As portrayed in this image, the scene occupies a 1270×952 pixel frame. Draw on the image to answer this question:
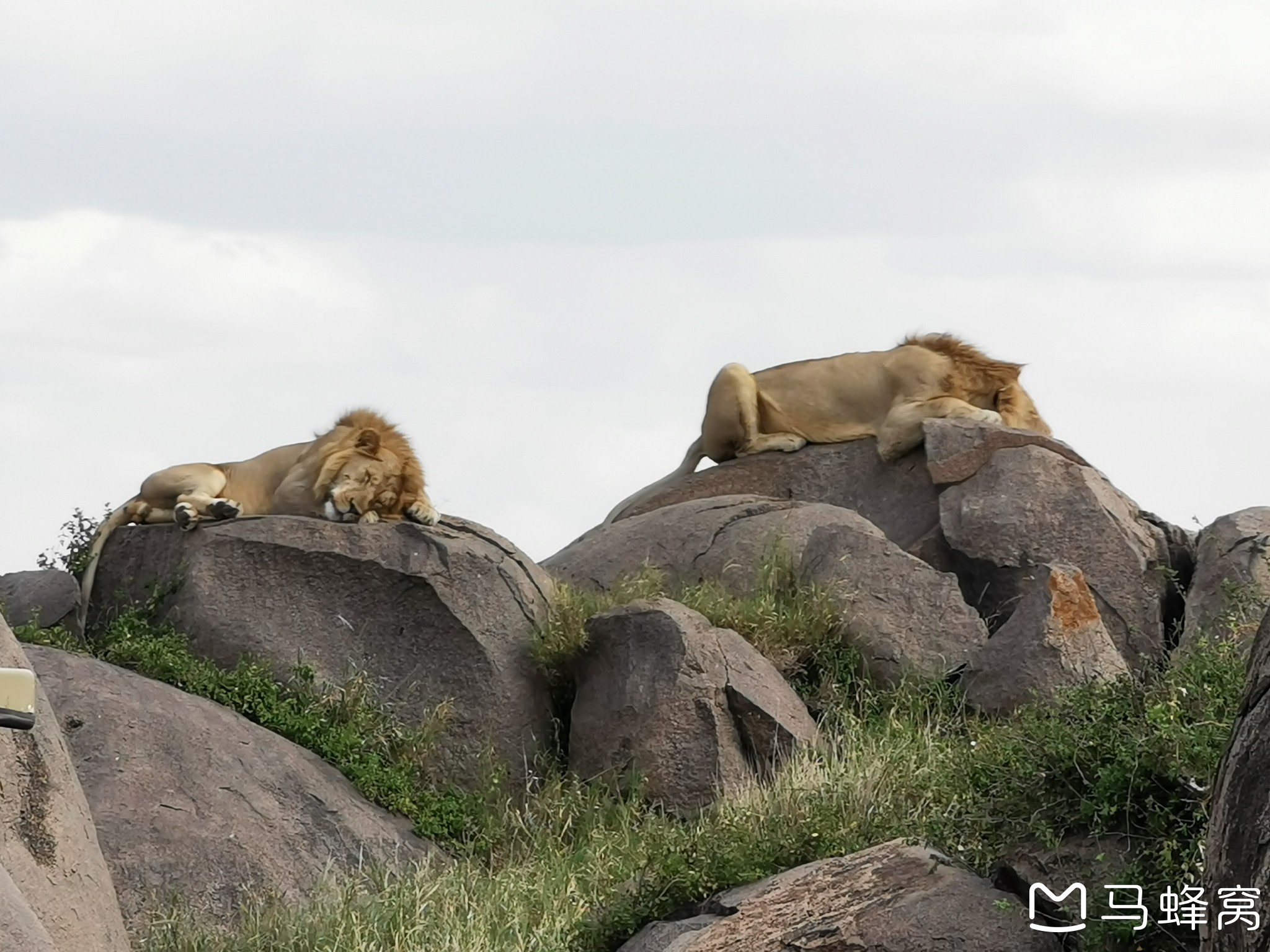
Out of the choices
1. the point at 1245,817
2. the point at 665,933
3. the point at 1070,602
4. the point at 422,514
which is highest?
the point at 422,514

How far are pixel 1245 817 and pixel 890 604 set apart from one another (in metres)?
7.29

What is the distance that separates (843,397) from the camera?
15.2 meters

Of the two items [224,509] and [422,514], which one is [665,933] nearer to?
[422,514]

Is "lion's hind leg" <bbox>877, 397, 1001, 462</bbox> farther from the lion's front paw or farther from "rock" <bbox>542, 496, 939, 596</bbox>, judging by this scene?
the lion's front paw

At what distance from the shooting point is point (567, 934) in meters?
7.99

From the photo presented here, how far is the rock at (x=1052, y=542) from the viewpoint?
13008 mm

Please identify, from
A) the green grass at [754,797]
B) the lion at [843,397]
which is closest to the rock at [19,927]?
the green grass at [754,797]

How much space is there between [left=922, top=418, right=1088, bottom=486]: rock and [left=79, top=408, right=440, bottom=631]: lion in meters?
4.20

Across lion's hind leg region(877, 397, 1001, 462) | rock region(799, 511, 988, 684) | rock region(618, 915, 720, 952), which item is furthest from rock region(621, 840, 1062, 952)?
lion's hind leg region(877, 397, 1001, 462)

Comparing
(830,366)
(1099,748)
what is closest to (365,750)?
(1099,748)

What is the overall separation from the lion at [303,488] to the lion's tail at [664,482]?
129 inches

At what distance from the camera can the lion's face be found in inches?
458

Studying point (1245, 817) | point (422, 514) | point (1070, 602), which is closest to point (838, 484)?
point (1070, 602)

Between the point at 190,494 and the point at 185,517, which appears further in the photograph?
the point at 190,494
